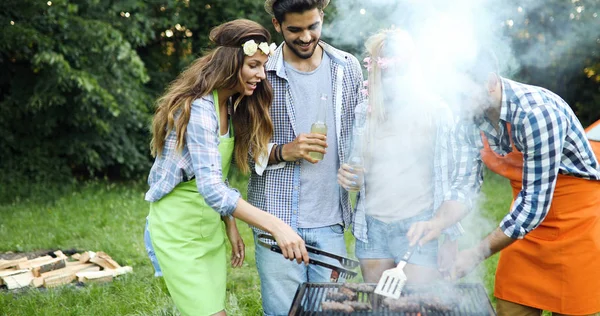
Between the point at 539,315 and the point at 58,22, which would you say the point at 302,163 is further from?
the point at 58,22

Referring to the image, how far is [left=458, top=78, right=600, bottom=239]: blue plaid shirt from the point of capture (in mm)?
2443

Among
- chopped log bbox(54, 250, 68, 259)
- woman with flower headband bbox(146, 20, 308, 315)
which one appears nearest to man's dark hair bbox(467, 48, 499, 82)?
woman with flower headband bbox(146, 20, 308, 315)

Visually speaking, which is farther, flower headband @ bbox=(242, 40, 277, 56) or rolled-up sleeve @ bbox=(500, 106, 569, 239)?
flower headband @ bbox=(242, 40, 277, 56)

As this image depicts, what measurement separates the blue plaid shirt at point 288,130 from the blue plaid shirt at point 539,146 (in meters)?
0.85

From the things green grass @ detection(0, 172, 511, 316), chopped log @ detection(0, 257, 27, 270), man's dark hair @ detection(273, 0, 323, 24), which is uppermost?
man's dark hair @ detection(273, 0, 323, 24)

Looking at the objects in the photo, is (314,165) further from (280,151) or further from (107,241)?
(107,241)

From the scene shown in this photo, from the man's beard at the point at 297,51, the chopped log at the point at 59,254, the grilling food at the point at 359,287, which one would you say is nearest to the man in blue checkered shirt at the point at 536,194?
the grilling food at the point at 359,287

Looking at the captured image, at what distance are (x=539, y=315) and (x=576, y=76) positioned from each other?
8657mm

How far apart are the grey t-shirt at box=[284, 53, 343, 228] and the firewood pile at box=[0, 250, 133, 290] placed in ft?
9.06

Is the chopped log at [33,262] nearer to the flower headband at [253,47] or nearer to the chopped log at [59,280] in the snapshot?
the chopped log at [59,280]

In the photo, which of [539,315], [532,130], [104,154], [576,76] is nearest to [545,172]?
[532,130]

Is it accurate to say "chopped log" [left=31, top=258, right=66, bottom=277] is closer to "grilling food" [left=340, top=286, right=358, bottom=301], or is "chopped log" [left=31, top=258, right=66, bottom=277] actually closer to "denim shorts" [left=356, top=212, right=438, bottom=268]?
"denim shorts" [left=356, top=212, right=438, bottom=268]

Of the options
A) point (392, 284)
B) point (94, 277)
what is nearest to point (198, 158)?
point (392, 284)

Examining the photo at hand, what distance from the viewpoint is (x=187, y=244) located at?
2893 millimetres
